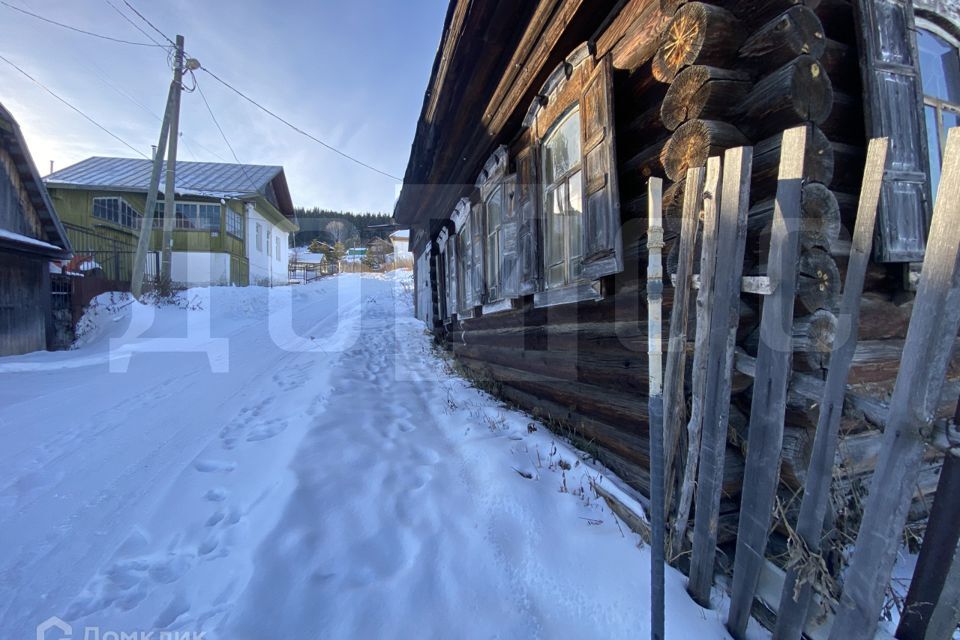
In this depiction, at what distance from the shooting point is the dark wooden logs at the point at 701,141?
173 centimetres

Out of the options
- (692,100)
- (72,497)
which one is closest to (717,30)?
(692,100)

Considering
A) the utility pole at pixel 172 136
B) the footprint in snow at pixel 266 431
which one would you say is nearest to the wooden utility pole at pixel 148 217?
the utility pole at pixel 172 136

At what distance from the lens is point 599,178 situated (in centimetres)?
254

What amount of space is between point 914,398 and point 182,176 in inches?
988

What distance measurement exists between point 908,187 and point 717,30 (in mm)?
1343

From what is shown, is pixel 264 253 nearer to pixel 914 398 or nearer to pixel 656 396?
pixel 656 396

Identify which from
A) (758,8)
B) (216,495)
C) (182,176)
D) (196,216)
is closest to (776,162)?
(758,8)

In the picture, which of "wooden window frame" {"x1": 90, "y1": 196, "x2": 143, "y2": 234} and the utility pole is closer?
the utility pole

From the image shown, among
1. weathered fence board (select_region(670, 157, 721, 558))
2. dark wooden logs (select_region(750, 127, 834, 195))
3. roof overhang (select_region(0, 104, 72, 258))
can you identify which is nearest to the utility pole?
roof overhang (select_region(0, 104, 72, 258))

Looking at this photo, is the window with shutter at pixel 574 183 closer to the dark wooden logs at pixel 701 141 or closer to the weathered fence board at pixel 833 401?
the dark wooden logs at pixel 701 141

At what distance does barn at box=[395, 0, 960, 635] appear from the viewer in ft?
5.38

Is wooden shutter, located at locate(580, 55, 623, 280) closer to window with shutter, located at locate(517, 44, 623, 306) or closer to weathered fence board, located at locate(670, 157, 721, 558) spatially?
window with shutter, located at locate(517, 44, 623, 306)

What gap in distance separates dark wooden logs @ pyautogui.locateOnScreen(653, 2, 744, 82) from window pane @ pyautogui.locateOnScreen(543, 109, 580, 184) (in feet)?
3.84

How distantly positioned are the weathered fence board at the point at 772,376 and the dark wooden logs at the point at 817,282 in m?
0.09
